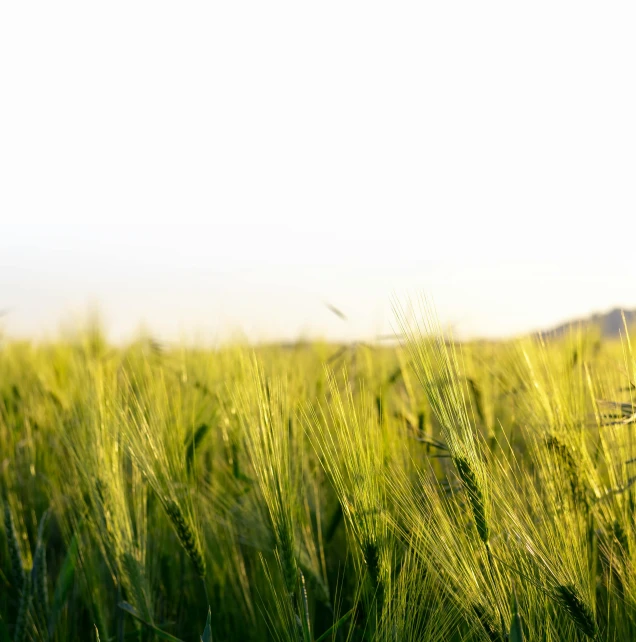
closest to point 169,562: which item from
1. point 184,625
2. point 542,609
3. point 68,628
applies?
point 184,625

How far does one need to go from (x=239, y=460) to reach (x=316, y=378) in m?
0.96

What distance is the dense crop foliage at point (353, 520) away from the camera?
38.6 inches

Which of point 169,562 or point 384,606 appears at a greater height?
point 384,606

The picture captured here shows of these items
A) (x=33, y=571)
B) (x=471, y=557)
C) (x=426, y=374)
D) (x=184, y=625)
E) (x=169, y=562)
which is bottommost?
(x=184, y=625)

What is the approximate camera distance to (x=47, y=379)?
299cm

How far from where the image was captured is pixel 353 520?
101 cm

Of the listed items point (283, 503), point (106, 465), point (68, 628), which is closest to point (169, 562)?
point (68, 628)

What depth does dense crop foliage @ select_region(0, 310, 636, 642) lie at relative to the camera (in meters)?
0.98

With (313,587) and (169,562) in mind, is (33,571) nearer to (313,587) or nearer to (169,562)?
(169,562)

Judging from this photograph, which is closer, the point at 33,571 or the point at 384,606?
the point at 384,606

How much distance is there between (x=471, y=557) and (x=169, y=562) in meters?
0.97

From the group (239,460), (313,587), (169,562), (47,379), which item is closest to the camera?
(313,587)

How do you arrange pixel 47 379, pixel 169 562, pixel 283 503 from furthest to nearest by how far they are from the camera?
1. pixel 47 379
2. pixel 169 562
3. pixel 283 503

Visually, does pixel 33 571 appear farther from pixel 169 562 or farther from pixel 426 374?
pixel 426 374
